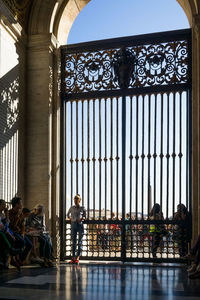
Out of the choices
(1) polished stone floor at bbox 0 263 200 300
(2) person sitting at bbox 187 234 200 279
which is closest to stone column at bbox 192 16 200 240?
(1) polished stone floor at bbox 0 263 200 300

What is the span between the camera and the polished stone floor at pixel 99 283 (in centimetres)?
526

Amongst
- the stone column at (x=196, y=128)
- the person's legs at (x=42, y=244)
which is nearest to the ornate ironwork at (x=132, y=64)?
the stone column at (x=196, y=128)

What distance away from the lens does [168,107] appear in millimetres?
9555

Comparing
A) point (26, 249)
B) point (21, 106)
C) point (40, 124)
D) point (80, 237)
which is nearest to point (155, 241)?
point (80, 237)

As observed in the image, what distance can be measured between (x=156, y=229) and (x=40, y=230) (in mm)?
2810

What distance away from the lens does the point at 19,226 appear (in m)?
7.98

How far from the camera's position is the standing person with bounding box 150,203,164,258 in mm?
9269

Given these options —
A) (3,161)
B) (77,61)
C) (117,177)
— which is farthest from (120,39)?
(3,161)

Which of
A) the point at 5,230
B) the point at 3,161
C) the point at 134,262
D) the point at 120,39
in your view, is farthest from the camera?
the point at 120,39

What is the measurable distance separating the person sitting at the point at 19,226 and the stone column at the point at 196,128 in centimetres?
383

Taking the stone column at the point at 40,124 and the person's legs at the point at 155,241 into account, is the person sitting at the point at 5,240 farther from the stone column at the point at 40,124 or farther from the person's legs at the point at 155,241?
the person's legs at the point at 155,241

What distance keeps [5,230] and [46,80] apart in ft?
14.4

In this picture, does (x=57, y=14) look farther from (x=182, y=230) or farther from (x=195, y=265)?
(x=195, y=265)

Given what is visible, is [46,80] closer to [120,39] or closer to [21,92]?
[21,92]
